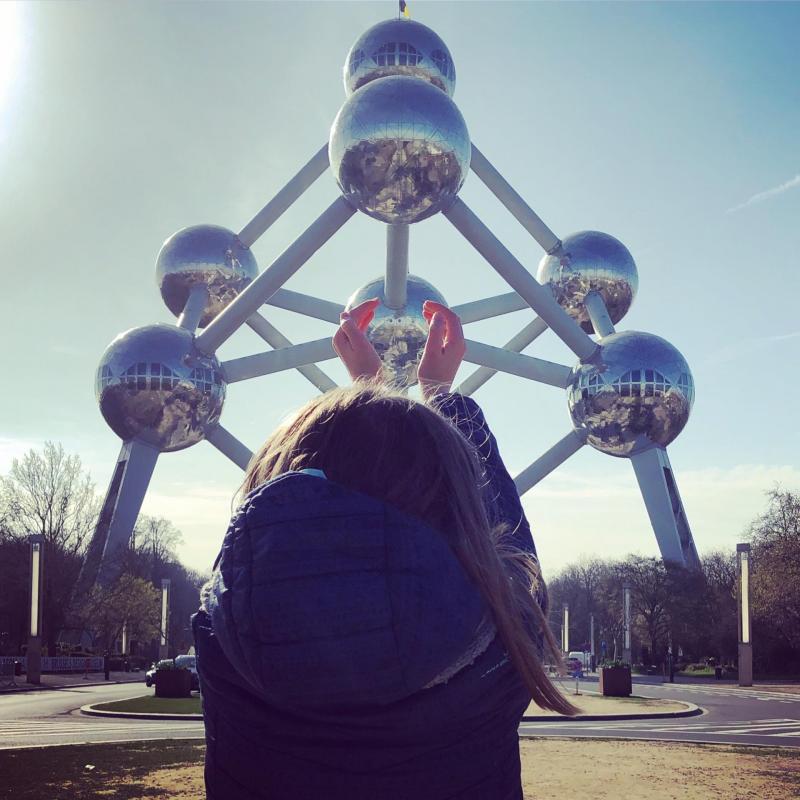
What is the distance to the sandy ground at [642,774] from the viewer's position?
777cm

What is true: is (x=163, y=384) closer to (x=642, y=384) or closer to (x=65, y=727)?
(x=65, y=727)

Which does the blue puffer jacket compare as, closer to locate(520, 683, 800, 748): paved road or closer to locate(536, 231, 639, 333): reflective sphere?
locate(520, 683, 800, 748): paved road

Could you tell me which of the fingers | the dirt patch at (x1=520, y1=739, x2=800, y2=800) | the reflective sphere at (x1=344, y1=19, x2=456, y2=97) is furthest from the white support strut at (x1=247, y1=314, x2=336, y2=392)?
the fingers

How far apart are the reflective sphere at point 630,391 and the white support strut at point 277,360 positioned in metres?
5.11

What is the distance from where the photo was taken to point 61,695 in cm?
2377

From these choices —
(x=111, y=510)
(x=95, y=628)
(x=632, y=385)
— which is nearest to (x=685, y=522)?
(x=632, y=385)

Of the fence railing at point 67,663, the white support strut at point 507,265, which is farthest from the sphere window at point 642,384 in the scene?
the fence railing at point 67,663

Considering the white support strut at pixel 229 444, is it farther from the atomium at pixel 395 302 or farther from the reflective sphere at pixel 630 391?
the reflective sphere at pixel 630 391

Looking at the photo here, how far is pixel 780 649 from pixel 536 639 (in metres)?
45.1

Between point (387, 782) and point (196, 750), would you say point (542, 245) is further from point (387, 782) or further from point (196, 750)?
point (387, 782)

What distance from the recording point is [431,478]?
130cm

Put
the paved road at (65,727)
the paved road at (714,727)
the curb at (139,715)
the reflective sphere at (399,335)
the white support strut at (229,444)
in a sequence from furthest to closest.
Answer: the white support strut at (229,444) → the curb at (139,715) → the reflective sphere at (399,335) → the paved road at (714,727) → the paved road at (65,727)

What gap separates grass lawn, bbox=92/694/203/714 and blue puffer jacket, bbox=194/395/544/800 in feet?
53.5

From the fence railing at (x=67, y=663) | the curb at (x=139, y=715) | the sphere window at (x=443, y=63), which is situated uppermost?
the sphere window at (x=443, y=63)
